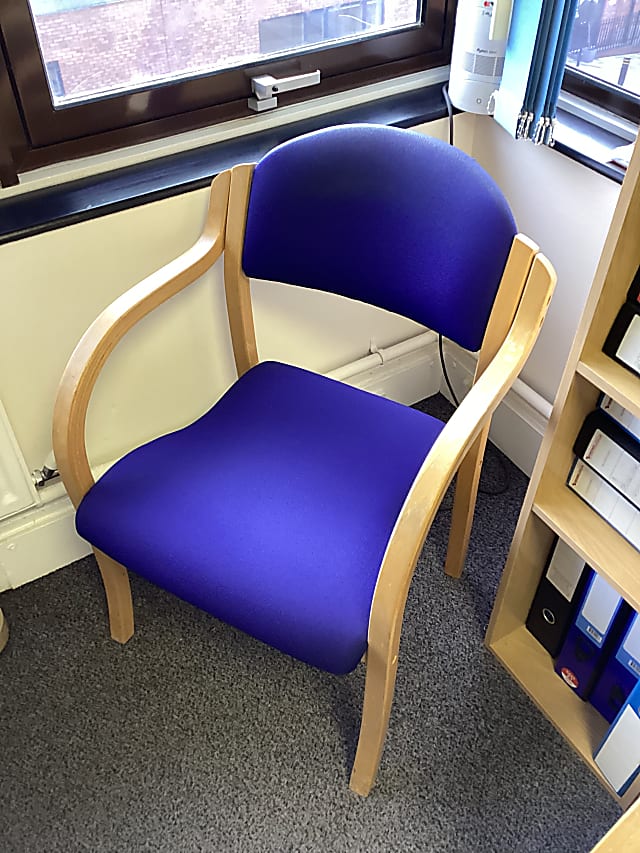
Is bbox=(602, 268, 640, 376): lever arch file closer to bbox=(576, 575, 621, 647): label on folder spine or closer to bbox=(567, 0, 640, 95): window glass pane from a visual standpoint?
bbox=(576, 575, 621, 647): label on folder spine

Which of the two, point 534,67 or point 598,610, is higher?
point 534,67

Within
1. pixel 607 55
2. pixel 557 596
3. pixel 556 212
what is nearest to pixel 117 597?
pixel 557 596

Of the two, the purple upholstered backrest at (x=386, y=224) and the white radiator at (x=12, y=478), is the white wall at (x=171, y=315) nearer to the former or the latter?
the white radiator at (x=12, y=478)

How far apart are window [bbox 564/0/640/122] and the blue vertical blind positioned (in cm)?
11

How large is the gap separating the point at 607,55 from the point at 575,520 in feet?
2.58

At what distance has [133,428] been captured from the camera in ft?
4.89

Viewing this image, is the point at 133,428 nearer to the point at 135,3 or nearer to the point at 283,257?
the point at 283,257

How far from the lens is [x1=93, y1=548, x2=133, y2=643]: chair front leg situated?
1.29 m

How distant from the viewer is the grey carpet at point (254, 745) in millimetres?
1193

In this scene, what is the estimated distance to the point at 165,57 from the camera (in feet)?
4.20

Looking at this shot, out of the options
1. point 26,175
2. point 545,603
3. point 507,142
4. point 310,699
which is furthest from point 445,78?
point 310,699

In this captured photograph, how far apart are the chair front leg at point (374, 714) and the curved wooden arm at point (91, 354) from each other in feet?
1.63

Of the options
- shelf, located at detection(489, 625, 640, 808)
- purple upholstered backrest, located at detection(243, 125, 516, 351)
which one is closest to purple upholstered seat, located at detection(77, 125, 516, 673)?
purple upholstered backrest, located at detection(243, 125, 516, 351)

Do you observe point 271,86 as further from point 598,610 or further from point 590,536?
point 598,610
